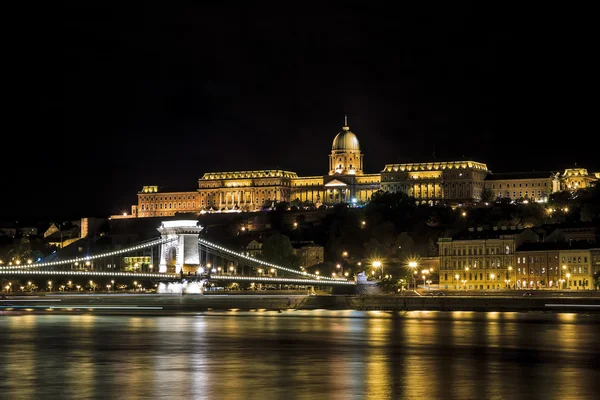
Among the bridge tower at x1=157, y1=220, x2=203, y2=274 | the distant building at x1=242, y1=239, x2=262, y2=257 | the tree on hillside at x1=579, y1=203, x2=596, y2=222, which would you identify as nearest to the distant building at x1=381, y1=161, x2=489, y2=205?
the distant building at x1=242, y1=239, x2=262, y2=257

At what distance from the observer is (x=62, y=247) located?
14225cm

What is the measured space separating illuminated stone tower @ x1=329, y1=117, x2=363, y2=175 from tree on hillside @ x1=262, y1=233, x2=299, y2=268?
55.1 metres

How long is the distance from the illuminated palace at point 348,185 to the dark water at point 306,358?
9287 cm

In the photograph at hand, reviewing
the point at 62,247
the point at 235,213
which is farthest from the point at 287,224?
the point at 62,247

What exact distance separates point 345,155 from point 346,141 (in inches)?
89.0

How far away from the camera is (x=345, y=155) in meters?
166

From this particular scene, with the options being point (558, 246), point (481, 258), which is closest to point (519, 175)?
point (481, 258)

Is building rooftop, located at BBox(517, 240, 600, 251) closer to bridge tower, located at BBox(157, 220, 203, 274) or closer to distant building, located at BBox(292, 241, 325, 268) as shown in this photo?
bridge tower, located at BBox(157, 220, 203, 274)

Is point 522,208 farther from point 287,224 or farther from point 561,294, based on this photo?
point 561,294

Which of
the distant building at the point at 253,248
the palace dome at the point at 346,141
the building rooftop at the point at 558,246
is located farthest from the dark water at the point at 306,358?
the palace dome at the point at 346,141

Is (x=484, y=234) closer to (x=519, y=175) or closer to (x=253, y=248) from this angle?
(x=253, y=248)

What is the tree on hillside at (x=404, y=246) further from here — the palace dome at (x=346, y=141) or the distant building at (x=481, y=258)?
the palace dome at (x=346, y=141)

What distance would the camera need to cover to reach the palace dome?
16688 cm

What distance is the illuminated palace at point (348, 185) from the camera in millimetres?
143750
